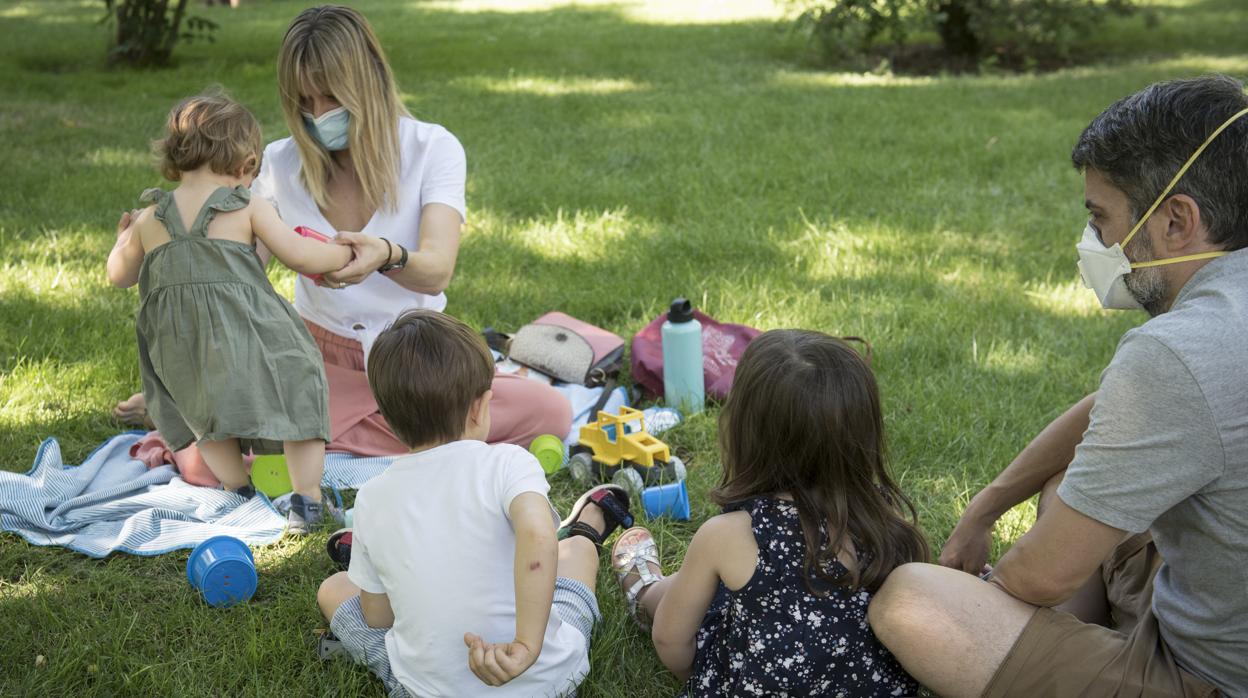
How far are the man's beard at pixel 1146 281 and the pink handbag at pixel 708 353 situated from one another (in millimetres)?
1855

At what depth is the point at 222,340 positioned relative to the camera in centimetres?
315

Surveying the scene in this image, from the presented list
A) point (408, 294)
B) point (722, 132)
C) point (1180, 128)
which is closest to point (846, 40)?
point (722, 132)

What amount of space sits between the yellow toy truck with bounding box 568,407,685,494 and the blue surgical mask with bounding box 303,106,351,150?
1123 mm

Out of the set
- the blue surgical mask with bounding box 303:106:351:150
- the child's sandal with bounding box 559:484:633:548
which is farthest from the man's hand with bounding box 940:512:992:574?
the blue surgical mask with bounding box 303:106:351:150

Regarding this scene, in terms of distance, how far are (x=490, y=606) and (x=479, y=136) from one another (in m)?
5.70

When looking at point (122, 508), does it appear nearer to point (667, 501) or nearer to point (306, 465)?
point (306, 465)

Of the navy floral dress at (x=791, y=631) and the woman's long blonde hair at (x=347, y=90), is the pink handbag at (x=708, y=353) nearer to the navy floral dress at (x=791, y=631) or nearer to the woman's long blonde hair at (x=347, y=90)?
the woman's long blonde hair at (x=347, y=90)

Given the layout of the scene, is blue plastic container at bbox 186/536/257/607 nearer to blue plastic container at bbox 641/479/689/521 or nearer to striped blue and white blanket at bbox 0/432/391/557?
striped blue and white blanket at bbox 0/432/391/557

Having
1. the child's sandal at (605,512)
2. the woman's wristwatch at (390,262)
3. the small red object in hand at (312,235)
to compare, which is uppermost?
the small red object in hand at (312,235)

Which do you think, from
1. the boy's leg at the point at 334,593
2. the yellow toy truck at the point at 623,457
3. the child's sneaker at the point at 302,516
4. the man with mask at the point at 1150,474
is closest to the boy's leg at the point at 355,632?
the boy's leg at the point at 334,593

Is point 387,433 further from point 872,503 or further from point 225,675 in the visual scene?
point 872,503

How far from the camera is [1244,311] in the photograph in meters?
1.90

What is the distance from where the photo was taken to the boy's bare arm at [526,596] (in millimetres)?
2193

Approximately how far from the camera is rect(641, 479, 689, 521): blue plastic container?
326 cm
